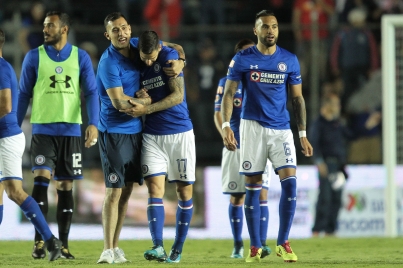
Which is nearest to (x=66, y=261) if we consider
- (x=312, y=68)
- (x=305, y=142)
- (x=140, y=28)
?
(x=305, y=142)

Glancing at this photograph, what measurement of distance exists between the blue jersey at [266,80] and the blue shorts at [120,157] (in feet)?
3.88

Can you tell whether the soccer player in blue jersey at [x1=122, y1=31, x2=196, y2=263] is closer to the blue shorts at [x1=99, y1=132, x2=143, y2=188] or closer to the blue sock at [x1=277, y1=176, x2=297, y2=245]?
the blue shorts at [x1=99, y1=132, x2=143, y2=188]

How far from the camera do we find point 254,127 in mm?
8836

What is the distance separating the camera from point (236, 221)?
32.6 feet

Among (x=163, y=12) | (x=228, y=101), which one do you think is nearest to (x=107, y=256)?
(x=228, y=101)

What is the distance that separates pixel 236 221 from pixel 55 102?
2.44 metres

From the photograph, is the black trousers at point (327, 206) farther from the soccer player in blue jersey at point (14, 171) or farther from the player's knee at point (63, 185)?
the soccer player in blue jersey at point (14, 171)

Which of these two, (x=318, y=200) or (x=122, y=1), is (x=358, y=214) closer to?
(x=318, y=200)

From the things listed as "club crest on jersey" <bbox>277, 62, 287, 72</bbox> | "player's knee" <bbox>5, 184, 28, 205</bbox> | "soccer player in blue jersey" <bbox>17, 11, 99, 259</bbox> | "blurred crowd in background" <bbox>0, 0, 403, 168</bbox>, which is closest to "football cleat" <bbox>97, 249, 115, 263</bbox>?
"player's knee" <bbox>5, 184, 28, 205</bbox>

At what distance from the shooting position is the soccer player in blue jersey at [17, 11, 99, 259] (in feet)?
29.9

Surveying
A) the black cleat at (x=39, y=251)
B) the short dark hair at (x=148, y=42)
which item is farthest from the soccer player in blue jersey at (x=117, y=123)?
the black cleat at (x=39, y=251)

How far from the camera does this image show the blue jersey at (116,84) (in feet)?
27.0

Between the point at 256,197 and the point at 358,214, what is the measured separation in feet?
20.1

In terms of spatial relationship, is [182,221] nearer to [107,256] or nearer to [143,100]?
[107,256]
